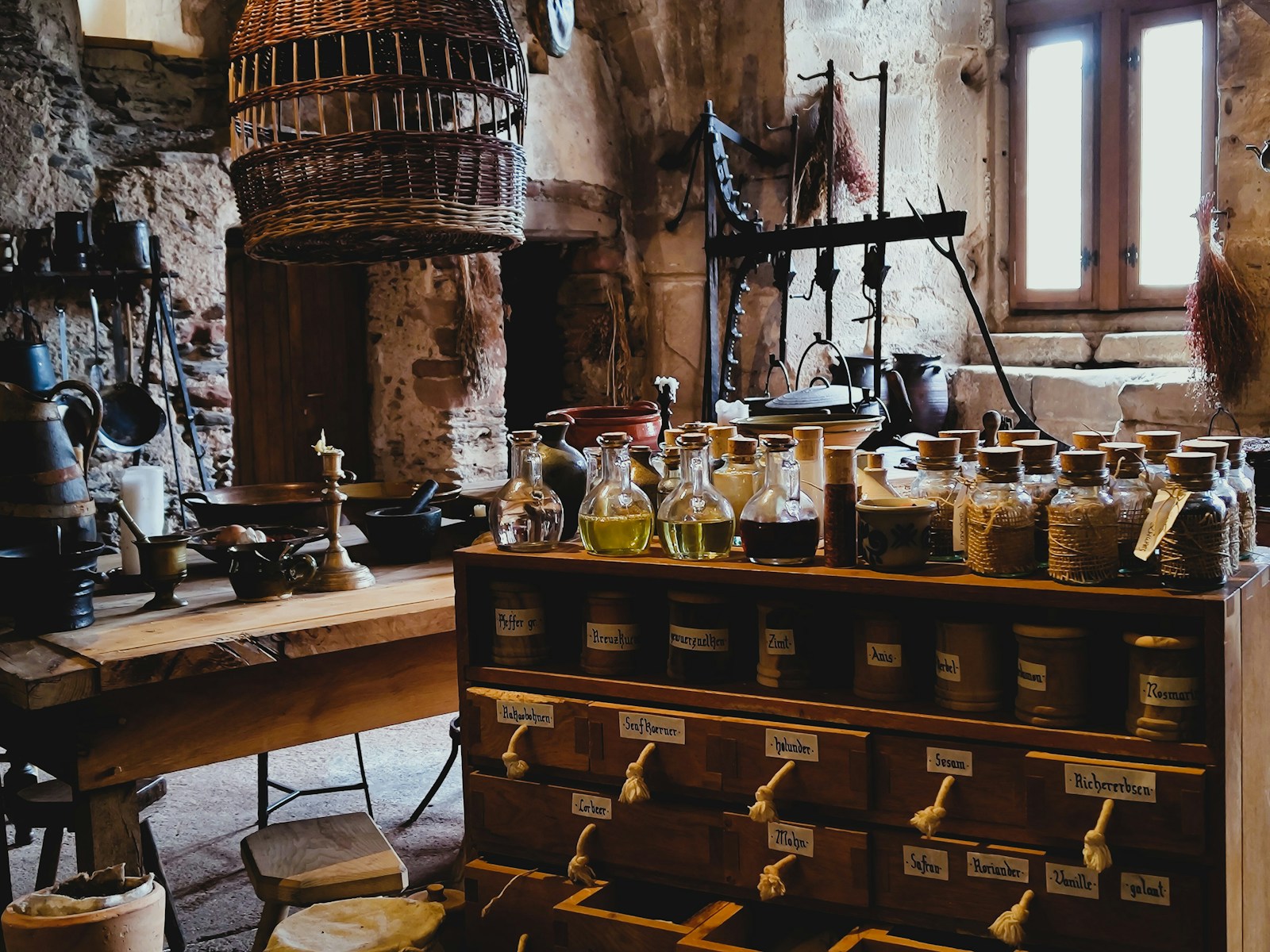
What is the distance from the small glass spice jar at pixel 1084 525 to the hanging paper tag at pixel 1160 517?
36 millimetres

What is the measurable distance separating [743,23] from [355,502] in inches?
138

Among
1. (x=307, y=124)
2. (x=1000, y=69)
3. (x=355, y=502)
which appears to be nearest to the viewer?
(x=355, y=502)

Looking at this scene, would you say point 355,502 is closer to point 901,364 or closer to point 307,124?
point 307,124

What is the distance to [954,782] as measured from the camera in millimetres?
1455

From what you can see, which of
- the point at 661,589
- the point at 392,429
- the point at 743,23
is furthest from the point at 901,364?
the point at 661,589

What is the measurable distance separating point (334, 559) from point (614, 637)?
3.41ft

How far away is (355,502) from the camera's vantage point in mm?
2982

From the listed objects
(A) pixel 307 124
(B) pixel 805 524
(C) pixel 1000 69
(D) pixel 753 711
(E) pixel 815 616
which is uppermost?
(C) pixel 1000 69

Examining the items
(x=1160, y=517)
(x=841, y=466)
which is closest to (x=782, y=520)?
(x=841, y=466)

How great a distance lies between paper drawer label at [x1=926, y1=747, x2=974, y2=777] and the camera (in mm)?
1447

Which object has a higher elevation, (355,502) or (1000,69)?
(1000,69)

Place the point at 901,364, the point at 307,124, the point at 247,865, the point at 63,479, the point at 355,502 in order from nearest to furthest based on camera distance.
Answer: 1. the point at 247,865
2. the point at 63,479
3. the point at 355,502
4. the point at 307,124
5. the point at 901,364

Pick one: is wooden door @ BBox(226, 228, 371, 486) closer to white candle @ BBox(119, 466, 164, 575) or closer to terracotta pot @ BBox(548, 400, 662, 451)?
white candle @ BBox(119, 466, 164, 575)

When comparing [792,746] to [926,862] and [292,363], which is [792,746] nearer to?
[926,862]
